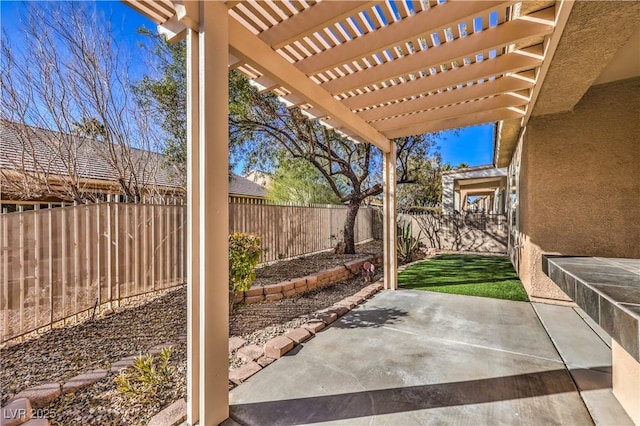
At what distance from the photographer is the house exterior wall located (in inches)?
161

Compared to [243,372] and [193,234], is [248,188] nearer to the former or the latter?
[243,372]

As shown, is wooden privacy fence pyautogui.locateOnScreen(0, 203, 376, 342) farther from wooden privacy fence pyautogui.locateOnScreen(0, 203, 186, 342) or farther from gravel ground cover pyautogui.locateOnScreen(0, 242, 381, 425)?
gravel ground cover pyautogui.locateOnScreen(0, 242, 381, 425)

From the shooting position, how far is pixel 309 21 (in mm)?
2506

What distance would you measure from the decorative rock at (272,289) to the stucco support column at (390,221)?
7.35 feet

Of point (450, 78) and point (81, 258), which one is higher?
point (450, 78)

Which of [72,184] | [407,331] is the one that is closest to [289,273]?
[407,331]

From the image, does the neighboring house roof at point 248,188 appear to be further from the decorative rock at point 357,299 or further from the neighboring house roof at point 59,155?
the decorative rock at point 357,299

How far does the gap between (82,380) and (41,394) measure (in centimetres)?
28

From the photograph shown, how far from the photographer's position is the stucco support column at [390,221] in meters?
5.81

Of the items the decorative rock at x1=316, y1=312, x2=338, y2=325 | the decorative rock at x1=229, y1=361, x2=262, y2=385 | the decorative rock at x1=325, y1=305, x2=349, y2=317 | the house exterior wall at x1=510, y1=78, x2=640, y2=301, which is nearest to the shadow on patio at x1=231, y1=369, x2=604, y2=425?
the decorative rock at x1=229, y1=361, x2=262, y2=385

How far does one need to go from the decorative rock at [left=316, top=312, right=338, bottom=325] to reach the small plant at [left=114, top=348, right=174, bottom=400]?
1.95 metres

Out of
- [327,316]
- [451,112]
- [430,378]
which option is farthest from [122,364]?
[451,112]

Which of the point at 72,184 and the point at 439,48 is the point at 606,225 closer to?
the point at 439,48

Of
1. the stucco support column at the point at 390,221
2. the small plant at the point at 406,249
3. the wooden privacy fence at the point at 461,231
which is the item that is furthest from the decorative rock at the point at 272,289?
the wooden privacy fence at the point at 461,231
